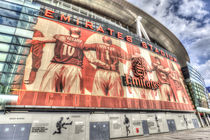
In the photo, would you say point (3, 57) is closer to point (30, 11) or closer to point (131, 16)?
point (30, 11)

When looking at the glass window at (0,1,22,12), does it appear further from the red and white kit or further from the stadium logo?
the stadium logo

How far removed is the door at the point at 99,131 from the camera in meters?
17.3

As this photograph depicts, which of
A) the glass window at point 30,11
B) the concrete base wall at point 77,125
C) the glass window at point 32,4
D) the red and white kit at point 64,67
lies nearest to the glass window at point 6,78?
the red and white kit at point 64,67

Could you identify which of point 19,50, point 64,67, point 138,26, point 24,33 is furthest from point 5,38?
point 138,26

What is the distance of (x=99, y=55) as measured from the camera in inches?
941

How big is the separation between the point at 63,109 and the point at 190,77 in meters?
51.1

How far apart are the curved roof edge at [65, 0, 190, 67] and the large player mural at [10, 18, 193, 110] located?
15721 millimetres

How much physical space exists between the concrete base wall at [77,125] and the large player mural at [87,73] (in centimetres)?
170

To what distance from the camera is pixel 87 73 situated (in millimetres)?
21094

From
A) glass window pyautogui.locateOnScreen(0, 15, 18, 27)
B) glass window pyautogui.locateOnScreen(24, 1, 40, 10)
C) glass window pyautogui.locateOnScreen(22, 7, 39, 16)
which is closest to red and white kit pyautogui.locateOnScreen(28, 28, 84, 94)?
glass window pyautogui.locateOnScreen(0, 15, 18, 27)

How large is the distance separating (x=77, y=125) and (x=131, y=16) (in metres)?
39.3

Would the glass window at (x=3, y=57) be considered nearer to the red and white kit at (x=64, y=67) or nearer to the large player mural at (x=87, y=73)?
the large player mural at (x=87, y=73)

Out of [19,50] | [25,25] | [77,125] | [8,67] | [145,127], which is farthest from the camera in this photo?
[145,127]

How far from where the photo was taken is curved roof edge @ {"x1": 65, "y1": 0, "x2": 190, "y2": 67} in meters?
36.0
